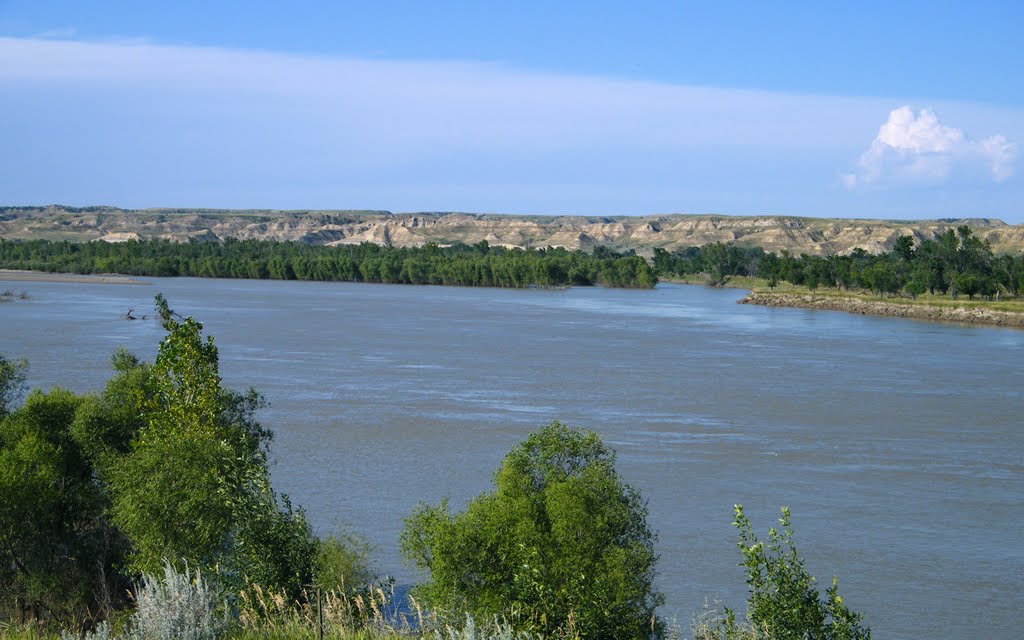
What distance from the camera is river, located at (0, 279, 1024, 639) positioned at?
13.8 metres

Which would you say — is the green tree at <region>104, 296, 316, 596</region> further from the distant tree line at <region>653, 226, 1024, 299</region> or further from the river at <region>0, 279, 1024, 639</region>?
the distant tree line at <region>653, 226, 1024, 299</region>

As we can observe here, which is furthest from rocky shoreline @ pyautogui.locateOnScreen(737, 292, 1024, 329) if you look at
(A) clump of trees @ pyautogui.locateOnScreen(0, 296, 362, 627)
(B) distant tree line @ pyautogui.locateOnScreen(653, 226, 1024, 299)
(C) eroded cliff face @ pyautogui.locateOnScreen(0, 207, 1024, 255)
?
(C) eroded cliff face @ pyautogui.locateOnScreen(0, 207, 1024, 255)

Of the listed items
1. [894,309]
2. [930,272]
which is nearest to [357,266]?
[930,272]

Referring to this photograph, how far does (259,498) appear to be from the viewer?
392 inches

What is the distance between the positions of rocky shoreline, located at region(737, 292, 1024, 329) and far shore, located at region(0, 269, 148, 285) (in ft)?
147

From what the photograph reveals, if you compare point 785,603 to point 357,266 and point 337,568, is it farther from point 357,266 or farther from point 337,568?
point 357,266

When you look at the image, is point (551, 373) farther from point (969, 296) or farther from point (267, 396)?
point (969, 296)

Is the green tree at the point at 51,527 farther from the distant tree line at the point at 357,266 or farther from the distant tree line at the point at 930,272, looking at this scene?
the distant tree line at the point at 357,266

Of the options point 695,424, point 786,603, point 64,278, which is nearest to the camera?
point 786,603

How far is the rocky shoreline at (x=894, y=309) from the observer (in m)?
54.7

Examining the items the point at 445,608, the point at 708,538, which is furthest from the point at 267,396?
the point at 445,608

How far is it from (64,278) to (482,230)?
311ft

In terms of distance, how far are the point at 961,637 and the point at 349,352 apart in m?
25.2

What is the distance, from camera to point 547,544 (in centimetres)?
926
